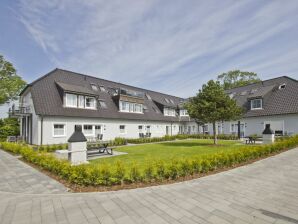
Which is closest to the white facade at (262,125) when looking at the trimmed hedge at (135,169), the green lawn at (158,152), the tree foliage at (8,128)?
the green lawn at (158,152)

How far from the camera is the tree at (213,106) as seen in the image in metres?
16.9

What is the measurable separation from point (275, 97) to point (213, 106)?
618 inches

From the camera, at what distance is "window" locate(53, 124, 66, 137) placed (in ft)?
60.5

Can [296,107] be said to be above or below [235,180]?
above

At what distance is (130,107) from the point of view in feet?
88.7

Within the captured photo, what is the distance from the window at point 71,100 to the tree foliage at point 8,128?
1287 centimetres

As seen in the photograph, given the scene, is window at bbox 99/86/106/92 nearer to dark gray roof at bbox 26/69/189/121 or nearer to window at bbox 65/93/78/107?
dark gray roof at bbox 26/69/189/121

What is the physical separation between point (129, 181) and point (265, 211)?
4.20 metres

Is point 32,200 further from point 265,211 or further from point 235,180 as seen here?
point 235,180

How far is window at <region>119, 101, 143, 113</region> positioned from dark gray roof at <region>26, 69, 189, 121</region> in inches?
27.3

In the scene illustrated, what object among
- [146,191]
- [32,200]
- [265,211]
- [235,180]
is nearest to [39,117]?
[32,200]

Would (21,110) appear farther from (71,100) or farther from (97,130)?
(97,130)

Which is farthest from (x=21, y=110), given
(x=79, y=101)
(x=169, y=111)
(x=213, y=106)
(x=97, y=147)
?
(x=169, y=111)

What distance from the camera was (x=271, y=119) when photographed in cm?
2497
